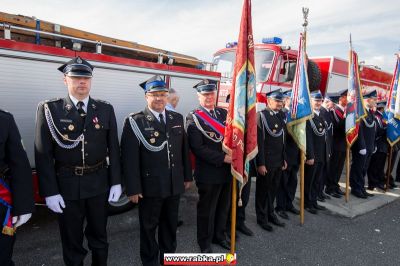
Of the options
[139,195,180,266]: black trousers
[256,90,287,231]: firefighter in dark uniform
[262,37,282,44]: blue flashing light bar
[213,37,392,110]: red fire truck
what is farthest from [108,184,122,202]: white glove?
[262,37,282,44]: blue flashing light bar

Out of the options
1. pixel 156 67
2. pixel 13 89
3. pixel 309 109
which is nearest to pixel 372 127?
pixel 309 109

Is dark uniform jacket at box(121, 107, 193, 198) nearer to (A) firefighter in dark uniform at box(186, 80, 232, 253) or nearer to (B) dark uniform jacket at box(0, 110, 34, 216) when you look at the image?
(A) firefighter in dark uniform at box(186, 80, 232, 253)

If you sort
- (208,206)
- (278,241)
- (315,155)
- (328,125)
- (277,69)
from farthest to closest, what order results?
(277,69) → (328,125) → (315,155) → (278,241) → (208,206)

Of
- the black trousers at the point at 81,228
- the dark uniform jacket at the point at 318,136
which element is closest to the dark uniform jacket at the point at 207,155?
the black trousers at the point at 81,228

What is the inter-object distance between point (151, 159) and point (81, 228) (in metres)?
0.83

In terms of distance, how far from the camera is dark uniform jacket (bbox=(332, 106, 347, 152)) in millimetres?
5047

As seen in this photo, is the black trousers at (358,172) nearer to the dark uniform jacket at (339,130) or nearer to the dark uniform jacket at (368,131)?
the dark uniform jacket at (368,131)

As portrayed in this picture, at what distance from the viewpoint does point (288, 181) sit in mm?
4324

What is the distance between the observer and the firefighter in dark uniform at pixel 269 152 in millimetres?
3648

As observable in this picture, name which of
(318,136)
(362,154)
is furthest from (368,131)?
(318,136)

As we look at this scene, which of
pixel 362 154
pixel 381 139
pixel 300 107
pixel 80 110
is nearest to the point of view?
pixel 80 110

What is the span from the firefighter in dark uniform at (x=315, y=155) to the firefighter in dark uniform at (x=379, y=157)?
200 cm

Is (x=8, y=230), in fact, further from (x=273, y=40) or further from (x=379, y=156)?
(x=273, y=40)

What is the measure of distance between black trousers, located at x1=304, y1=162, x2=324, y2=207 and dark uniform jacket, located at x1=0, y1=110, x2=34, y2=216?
3843 millimetres
